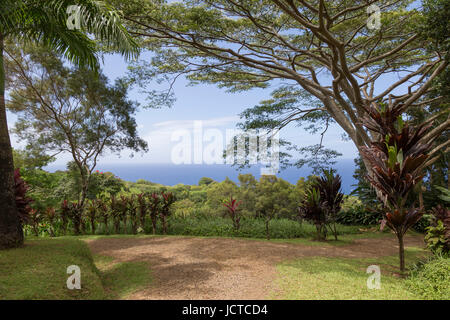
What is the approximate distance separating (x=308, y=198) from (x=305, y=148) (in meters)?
5.30

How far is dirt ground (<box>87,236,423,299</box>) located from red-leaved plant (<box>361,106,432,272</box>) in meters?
1.76

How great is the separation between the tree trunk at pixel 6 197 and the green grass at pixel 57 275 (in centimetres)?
28

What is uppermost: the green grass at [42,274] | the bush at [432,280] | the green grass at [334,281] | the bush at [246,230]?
the green grass at [42,274]

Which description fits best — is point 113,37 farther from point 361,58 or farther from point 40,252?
point 361,58

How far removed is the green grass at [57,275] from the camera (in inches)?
114

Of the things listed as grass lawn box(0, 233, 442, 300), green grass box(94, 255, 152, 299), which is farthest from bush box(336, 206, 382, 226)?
green grass box(94, 255, 152, 299)

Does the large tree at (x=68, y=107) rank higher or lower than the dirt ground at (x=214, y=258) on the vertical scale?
higher

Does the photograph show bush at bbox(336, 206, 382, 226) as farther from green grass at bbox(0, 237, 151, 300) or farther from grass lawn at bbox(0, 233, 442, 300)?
green grass at bbox(0, 237, 151, 300)

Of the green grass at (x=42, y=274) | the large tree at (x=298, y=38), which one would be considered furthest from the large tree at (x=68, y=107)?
the green grass at (x=42, y=274)

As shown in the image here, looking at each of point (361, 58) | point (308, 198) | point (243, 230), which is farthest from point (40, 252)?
point (361, 58)

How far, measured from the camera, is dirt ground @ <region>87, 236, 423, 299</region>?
3.62m

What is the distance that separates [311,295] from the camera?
10.9ft

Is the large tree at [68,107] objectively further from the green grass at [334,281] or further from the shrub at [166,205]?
the green grass at [334,281]
